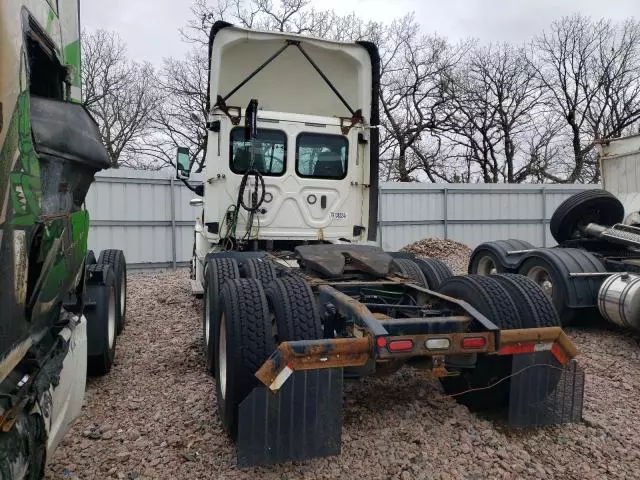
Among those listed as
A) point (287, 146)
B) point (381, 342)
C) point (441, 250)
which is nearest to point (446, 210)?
point (441, 250)

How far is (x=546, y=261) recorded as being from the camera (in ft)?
21.4

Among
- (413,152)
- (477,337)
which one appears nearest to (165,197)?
(477,337)

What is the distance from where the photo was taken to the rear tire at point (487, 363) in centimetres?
346

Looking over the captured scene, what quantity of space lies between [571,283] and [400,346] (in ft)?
13.5

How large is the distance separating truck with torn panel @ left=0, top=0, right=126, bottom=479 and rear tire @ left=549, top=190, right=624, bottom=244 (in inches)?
247

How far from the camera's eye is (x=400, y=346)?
287cm

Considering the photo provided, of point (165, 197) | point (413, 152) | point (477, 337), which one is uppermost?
point (413, 152)

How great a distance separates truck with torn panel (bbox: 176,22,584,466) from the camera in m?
2.82

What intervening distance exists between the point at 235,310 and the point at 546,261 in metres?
4.68

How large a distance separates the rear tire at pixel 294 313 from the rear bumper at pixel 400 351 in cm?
48

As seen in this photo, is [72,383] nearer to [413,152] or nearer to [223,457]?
[223,457]

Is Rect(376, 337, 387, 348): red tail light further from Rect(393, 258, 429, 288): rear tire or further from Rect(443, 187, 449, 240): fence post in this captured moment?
Rect(443, 187, 449, 240): fence post

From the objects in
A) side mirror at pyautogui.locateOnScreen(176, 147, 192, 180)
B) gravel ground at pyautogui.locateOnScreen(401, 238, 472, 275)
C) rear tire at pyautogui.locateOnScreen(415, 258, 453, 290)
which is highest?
side mirror at pyautogui.locateOnScreen(176, 147, 192, 180)

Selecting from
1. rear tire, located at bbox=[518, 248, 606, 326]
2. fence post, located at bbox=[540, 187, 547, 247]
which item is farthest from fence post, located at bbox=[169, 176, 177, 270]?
fence post, located at bbox=[540, 187, 547, 247]
